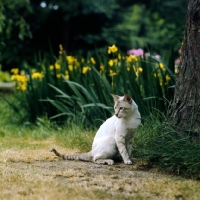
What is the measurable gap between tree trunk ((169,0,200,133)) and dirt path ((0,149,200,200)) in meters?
0.68

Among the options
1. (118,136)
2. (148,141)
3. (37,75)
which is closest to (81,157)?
(118,136)

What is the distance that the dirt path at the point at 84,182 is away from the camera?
3900 millimetres

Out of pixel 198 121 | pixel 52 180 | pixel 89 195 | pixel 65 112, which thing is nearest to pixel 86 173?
pixel 52 180

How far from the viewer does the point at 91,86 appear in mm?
7633

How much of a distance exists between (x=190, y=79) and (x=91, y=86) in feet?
9.20

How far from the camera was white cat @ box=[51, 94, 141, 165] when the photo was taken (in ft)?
16.5

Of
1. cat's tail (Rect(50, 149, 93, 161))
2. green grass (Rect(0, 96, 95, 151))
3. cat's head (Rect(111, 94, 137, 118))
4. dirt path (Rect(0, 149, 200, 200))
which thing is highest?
cat's head (Rect(111, 94, 137, 118))

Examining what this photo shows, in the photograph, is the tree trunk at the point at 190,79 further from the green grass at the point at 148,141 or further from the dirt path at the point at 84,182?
the dirt path at the point at 84,182

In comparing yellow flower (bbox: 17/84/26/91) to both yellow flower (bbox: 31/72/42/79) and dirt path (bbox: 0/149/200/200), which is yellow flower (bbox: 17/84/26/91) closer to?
yellow flower (bbox: 31/72/42/79)

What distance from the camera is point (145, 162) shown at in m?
5.01

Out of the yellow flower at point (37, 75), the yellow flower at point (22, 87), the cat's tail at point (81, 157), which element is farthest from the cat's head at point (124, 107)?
the yellow flower at point (22, 87)

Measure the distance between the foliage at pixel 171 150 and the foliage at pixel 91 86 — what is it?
1096 mm

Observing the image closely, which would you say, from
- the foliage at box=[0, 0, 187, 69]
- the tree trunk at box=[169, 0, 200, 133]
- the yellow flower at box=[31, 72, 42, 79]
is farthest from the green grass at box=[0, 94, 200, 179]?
the foliage at box=[0, 0, 187, 69]

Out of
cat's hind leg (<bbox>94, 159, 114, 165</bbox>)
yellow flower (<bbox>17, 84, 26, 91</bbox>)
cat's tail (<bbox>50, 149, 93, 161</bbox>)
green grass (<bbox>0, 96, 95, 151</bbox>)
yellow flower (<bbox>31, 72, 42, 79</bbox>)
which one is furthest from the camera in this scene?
yellow flower (<bbox>17, 84, 26, 91</bbox>)
